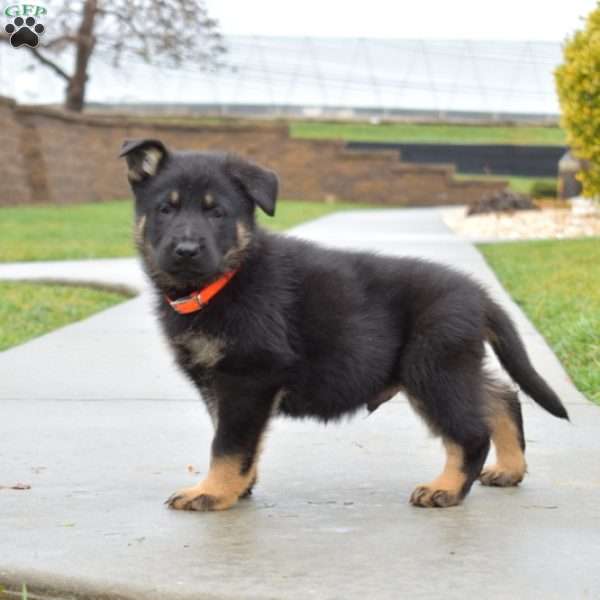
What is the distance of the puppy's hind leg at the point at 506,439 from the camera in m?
4.72

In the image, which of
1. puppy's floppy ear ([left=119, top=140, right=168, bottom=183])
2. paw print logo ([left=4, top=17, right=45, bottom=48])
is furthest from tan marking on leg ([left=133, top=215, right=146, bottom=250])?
paw print logo ([left=4, top=17, right=45, bottom=48])

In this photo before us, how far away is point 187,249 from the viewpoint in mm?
4312

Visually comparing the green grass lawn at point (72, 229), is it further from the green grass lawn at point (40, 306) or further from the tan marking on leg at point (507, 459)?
the tan marking on leg at point (507, 459)

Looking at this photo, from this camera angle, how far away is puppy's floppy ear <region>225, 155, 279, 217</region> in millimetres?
4566

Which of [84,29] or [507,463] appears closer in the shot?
[507,463]

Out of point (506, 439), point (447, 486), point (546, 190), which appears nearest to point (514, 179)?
point (546, 190)

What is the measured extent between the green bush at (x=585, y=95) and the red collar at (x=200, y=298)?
10436 millimetres

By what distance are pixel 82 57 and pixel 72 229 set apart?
45.9 ft

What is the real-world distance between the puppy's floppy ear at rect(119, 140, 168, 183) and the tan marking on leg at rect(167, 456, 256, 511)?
1.09m

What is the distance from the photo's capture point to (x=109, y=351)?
26.7ft

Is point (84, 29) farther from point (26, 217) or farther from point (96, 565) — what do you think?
point (96, 565)

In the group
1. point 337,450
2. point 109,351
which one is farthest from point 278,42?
point 337,450

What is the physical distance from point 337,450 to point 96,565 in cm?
189

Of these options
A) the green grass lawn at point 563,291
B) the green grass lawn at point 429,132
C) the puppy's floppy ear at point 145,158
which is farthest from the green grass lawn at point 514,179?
the puppy's floppy ear at point 145,158
